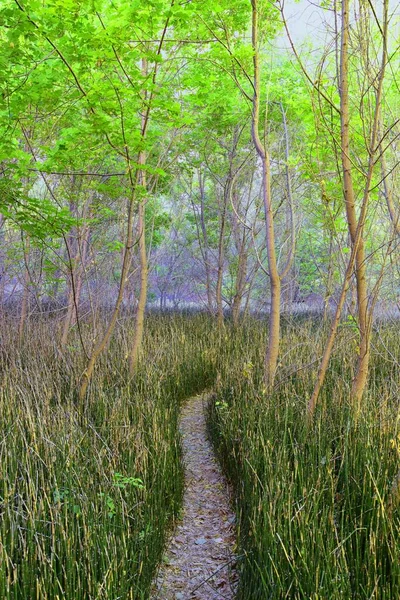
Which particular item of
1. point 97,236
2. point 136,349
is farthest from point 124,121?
point 97,236

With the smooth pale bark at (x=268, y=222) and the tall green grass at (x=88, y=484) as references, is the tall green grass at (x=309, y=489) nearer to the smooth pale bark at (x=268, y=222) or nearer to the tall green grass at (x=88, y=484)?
the smooth pale bark at (x=268, y=222)

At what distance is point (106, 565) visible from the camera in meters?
1.66

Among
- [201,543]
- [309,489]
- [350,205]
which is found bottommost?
[201,543]

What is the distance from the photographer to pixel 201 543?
2.38 meters

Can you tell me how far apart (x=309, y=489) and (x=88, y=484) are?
3.16ft

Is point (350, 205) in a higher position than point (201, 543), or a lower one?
higher

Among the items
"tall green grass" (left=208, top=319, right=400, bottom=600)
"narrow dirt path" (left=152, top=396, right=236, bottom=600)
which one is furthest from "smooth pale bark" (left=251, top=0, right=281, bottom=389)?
"narrow dirt path" (left=152, top=396, right=236, bottom=600)

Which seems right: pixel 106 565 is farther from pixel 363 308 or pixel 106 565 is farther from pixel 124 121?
pixel 124 121

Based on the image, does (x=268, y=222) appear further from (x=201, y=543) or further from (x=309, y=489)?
(x=201, y=543)

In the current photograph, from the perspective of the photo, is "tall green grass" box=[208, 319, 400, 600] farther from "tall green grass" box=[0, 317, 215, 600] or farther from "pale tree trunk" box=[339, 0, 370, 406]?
"tall green grass" box=[0, 317, 215, 600]

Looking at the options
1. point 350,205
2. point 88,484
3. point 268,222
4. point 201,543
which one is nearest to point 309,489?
point 201,543

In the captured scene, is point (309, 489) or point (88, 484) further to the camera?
point (309, 489)

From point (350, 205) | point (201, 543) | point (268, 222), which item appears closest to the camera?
point (201, 543)

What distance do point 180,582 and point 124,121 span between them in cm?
243
